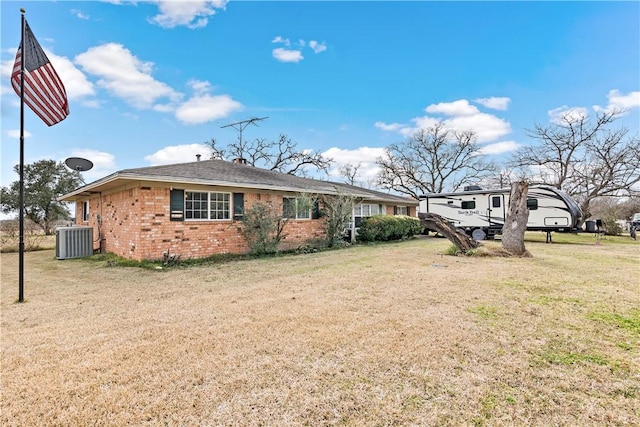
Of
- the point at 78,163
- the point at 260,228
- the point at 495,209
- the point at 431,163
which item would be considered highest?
the point at 431,163

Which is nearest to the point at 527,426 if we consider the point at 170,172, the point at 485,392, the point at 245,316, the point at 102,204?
the point at 485,392

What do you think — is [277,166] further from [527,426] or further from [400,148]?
[527,426]

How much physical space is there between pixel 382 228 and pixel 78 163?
11526mm

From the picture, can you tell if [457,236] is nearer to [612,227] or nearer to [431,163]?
[612,227]

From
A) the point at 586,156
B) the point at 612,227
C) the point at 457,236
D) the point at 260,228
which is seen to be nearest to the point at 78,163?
the point at 260,228

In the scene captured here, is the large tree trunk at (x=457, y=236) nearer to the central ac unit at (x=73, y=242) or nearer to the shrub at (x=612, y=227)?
the central ac unit at (x=73, y=242)

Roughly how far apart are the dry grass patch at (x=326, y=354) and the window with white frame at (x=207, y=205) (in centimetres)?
368

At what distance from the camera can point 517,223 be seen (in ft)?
30.7

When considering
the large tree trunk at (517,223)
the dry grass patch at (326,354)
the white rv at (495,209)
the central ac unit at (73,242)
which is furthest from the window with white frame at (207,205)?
the white rv at (495,209)

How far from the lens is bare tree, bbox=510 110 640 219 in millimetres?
19656

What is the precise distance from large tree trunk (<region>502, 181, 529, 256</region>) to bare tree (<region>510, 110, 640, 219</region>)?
11.8 metres

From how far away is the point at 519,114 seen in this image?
2191 centimetres

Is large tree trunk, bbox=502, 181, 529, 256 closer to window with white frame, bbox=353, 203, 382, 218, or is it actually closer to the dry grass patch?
the dry grass patch

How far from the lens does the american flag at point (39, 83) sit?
16.1 feet
